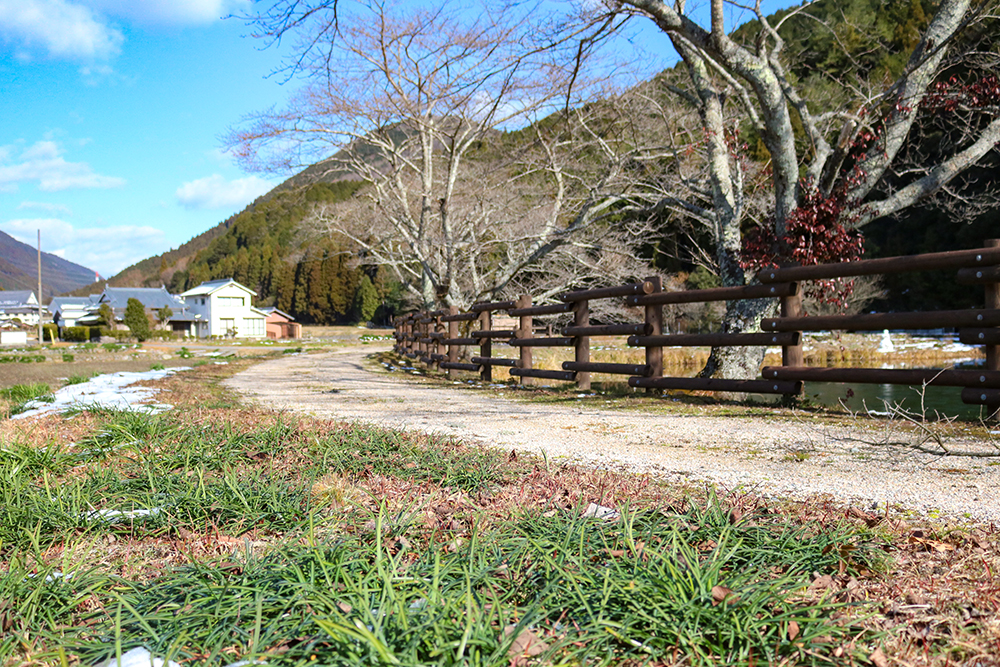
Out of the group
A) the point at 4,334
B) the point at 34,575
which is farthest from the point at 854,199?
the point at 4,334

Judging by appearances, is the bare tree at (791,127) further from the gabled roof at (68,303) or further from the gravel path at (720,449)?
the gabled roof at (68,303)

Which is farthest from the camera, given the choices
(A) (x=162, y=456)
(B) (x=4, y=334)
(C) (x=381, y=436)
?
(B) (x=4, y=334)

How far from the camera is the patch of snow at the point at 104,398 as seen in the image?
16.0 ft

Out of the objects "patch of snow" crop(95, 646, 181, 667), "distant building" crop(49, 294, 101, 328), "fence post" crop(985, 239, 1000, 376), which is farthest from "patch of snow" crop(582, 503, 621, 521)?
"distant building" crop(49, 294, 101, 328)

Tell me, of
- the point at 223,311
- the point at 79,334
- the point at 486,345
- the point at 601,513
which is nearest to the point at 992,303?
the point at 601,513

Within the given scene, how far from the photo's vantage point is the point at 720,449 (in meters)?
3.67

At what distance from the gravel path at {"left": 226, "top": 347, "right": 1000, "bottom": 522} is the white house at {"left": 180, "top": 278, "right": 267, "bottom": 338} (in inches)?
2642

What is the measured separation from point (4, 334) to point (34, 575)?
6416 centimetres

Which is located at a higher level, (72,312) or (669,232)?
(669,232)

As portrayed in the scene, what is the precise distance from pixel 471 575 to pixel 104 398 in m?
5.50

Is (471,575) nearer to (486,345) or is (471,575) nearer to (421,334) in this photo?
(486,345)

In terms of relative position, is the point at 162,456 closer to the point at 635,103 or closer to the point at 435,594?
the point at 435,594

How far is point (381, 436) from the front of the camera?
12.1 ft

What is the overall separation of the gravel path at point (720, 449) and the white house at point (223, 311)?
67109 mm
